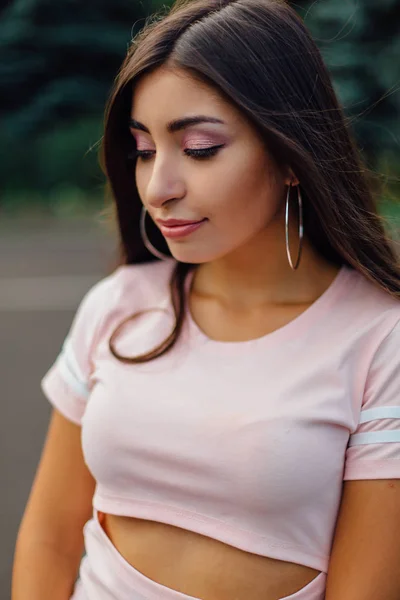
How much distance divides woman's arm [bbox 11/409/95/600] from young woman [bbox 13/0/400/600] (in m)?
0.03

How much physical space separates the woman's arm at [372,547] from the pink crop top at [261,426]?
0.03 m

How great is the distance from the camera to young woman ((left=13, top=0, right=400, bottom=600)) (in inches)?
54.1

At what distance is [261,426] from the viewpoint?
4.55 feet

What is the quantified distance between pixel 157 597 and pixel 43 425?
290cm

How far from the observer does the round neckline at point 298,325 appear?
1507 millimetres

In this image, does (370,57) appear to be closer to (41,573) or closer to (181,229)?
(181,229)

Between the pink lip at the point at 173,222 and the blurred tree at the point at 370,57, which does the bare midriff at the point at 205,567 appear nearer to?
the pink lip at the point at 173,222

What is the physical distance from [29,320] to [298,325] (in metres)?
4.53

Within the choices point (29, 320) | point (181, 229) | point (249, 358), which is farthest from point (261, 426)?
point (29, 320)

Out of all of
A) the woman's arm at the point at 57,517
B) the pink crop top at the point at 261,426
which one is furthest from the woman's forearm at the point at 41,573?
the pink crop top at the point at 261,426

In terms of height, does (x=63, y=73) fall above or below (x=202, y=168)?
below

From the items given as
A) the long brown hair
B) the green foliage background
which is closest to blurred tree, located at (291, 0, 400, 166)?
the green foliage background

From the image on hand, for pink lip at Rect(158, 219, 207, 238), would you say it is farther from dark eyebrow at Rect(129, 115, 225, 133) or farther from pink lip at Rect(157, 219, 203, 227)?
dark eyebrow at Rect(129, 115, 225, 133)

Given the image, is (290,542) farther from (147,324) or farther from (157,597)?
(147,324)
